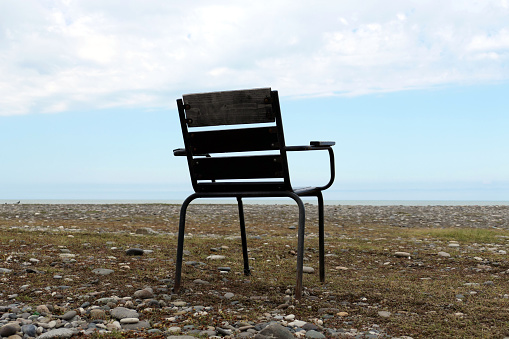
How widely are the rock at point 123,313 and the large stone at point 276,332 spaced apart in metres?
1.30

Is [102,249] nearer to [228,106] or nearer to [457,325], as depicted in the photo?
[228,106]

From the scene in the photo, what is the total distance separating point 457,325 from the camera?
4059 millimetres

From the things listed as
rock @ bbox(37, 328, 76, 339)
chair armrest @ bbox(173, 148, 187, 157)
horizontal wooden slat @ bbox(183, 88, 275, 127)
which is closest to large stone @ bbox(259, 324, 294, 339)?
rock @ bbox(37, 328, 76, 339)

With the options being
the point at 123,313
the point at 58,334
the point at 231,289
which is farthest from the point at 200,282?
the point at 58,334

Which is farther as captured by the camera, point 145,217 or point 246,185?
point 145,217

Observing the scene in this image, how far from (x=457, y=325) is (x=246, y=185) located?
2428mm

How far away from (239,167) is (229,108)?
25.3 inches

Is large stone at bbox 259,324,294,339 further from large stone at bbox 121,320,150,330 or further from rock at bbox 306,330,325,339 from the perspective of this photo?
large stone at bbox 121,320,150,330

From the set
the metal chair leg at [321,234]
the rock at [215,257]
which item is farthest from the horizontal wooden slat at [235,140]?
the rock at [215,257]

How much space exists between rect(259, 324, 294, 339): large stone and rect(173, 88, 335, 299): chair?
4.02 ft

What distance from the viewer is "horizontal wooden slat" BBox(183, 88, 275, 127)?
4762 millimetres

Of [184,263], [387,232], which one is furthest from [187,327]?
[387,232]

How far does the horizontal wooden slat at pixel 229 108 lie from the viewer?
4.76m

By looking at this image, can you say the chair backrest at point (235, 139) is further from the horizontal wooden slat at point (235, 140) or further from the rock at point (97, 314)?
the rock at point (97, 314)
